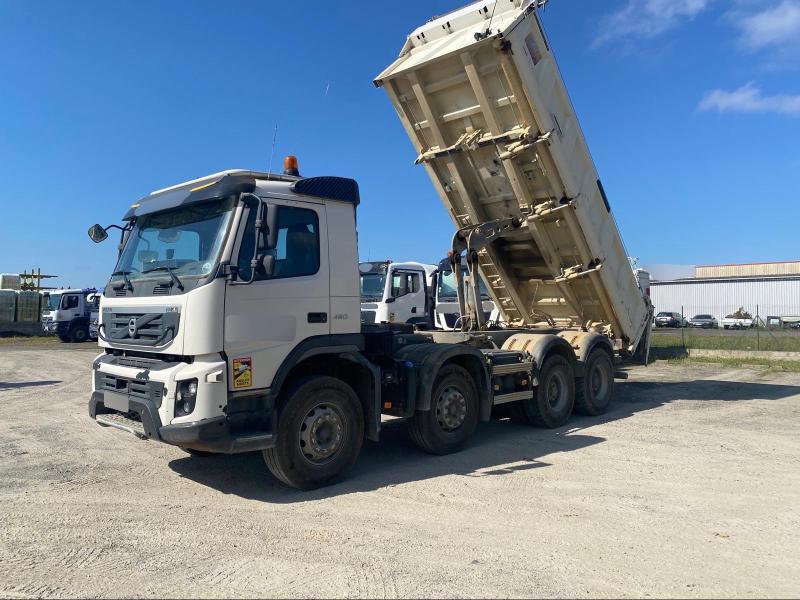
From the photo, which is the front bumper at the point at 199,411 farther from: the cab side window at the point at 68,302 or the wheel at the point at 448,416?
the cab side window at the point at 68,302

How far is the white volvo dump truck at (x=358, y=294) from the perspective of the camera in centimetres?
535

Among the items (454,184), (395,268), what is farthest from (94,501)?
(395,268)

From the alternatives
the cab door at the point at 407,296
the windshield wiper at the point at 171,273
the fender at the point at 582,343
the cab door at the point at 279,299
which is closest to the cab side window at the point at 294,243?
the cab door at the point at 279,299

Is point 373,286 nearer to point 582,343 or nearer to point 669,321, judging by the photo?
point 582,343

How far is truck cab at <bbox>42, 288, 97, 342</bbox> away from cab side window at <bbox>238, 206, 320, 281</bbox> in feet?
88.9

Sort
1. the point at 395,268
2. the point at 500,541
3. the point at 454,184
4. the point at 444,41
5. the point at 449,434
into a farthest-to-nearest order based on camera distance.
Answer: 1. the point at 395,268
2. the point at 454,184
3. the point at 444,41
4. the point at 449,434
5. the point at 500,541

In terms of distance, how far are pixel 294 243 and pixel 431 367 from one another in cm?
203

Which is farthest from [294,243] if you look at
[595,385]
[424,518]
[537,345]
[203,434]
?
[595,385]

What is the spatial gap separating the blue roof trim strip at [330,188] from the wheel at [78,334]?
2767 centimetres

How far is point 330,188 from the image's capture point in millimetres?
6191

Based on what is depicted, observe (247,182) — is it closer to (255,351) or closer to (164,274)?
(164,274)

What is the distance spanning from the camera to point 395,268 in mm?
15180

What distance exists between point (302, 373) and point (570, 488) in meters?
2.72

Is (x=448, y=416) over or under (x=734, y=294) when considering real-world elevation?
under
